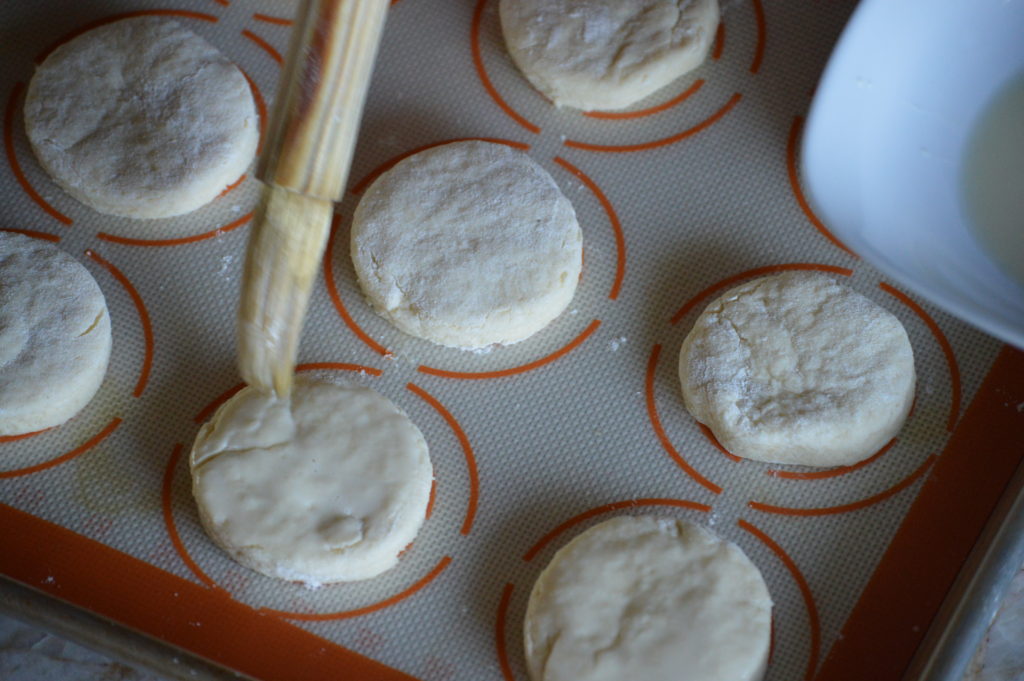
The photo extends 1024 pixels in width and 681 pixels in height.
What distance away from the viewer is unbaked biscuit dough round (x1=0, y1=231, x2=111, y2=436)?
3.42 ft

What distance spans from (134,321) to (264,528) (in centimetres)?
30

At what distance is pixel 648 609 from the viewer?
0.98m

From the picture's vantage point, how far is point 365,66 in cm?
75

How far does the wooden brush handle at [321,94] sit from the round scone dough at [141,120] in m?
0.41

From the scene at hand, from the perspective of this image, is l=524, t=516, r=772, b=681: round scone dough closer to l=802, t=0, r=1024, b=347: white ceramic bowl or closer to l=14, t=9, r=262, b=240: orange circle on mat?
l=802, t=0, r=1024, b=347: white ceramic bowl

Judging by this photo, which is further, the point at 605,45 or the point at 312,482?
the point at 605,45

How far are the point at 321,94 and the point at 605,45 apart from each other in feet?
1.80

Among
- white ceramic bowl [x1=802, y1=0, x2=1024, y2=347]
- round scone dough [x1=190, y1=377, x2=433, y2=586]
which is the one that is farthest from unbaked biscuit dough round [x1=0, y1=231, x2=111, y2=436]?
white ceramic bowl [x1=802, y1=0, x2=1024, y2=347]

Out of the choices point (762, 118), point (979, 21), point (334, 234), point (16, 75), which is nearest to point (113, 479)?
point (334, 234)

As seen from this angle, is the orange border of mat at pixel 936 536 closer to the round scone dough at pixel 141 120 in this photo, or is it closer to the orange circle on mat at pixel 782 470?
the orange circle on mat at pixel 782 470

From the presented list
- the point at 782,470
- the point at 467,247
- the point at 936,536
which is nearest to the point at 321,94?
the point at 467,247

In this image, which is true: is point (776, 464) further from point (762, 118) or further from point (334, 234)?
point (334, 234)

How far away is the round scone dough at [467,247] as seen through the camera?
1.09 meters

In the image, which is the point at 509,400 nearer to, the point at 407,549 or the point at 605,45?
the point at 407,549
